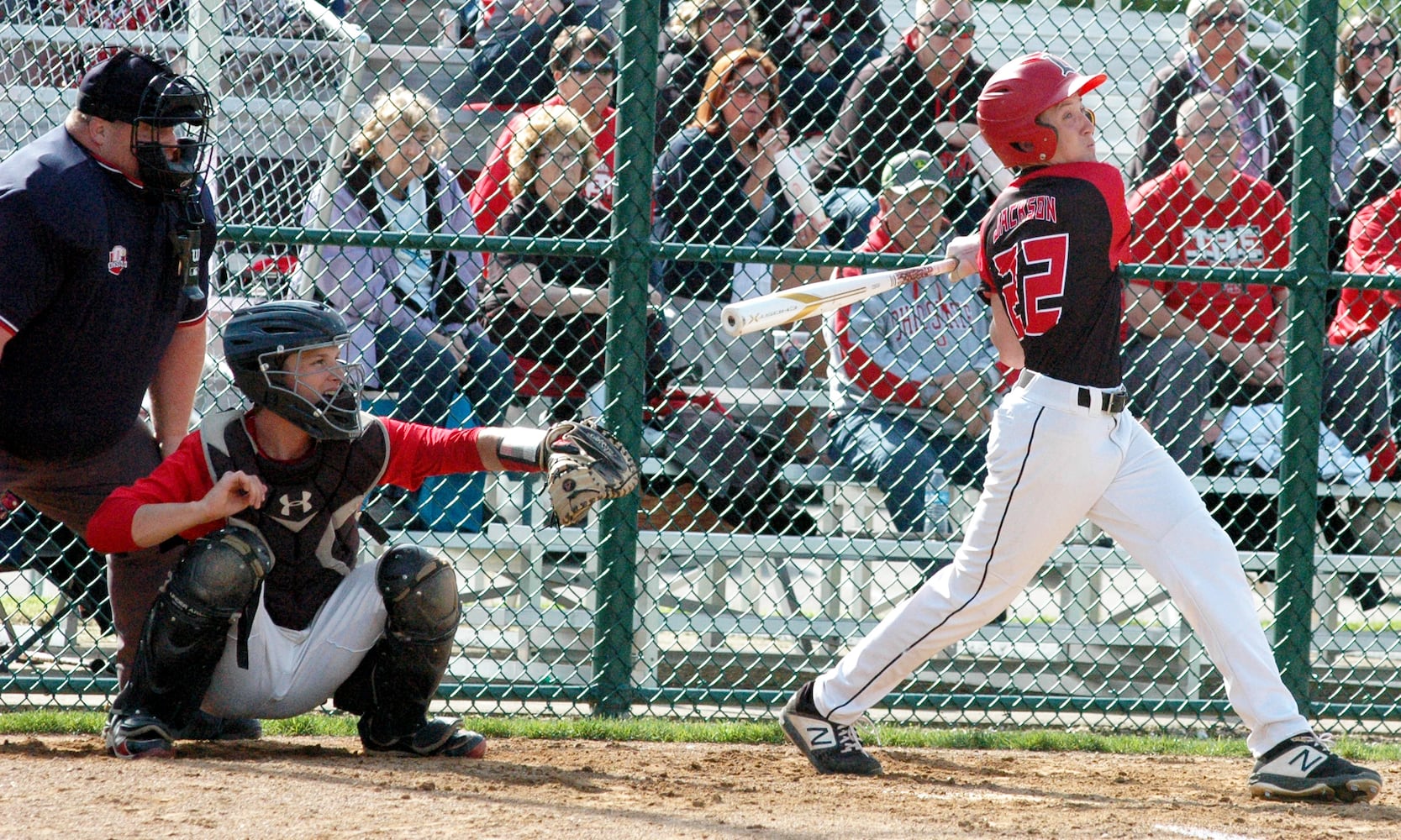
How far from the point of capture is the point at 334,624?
11.1 feet

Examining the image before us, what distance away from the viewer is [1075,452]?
3.25 meters

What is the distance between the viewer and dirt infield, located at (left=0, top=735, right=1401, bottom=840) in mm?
2775

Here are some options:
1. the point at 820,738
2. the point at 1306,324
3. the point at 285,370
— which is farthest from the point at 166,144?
the point at 1306,324

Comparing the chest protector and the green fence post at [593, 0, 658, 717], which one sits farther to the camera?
the green fence post at [593, 0, 658, 717]

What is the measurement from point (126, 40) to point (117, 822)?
292 centimetres

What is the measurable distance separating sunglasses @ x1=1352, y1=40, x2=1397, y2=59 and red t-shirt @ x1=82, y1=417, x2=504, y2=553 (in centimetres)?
400

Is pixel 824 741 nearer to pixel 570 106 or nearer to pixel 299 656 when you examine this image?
pixel 299 656

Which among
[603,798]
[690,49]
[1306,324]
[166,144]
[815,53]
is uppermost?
[166,144]

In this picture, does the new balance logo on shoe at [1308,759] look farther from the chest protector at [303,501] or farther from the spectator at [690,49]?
the spectator at [690,49]

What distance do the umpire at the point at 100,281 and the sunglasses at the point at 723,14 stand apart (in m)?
2.38

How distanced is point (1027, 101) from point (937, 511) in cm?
200

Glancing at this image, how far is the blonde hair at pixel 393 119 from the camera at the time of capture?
15.1 ft

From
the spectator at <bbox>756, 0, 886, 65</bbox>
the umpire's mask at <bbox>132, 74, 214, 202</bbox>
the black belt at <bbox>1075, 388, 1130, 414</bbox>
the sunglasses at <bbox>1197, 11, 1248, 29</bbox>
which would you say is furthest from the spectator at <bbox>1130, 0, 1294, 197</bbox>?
the umpire's mask at <bbox>132, 74, 214, 202</bbox>

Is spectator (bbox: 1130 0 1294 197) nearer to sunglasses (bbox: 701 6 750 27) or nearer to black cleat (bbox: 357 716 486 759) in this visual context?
sunglasses (bbox: 701 6 750 27)
